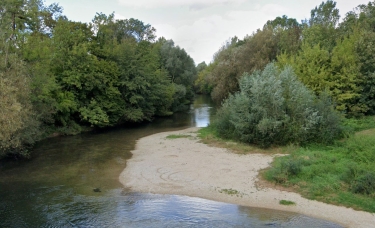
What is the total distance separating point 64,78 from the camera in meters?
35.8

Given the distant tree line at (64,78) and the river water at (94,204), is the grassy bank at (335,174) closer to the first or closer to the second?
the river water at (94,204)

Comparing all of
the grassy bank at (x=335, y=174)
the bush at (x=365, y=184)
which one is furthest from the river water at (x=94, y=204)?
the bush at (x=365, y=184)

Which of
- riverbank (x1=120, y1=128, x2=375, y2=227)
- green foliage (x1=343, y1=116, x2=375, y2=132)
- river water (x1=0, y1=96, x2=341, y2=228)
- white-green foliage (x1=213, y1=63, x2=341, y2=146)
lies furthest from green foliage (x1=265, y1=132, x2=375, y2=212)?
green foliage (x1=343, y1=116, x2=375, y2=132)

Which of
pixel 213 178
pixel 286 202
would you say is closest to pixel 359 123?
pixel 213 178

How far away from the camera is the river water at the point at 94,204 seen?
46.5 feet

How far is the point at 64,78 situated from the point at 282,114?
23.5 metres

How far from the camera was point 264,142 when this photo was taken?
2667 centimetres

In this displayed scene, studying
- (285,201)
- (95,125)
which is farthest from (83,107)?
(285,201)

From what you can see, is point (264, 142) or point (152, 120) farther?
point (152, 120)

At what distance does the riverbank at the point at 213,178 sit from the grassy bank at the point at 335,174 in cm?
Result: 70

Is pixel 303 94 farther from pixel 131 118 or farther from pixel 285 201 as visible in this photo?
pixel 131 118

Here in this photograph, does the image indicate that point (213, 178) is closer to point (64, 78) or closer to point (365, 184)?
point (365, 184)

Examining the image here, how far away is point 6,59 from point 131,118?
21045mm

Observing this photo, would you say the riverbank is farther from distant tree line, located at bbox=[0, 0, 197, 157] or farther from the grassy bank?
distant tree line, located at bbox=[0, 0, 197, 157]
